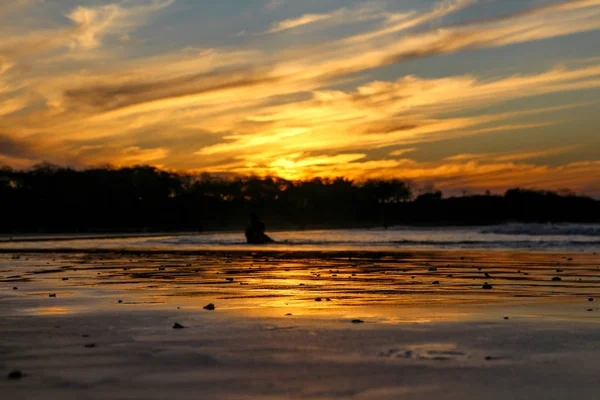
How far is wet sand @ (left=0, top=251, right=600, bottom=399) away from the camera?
25.9 feet

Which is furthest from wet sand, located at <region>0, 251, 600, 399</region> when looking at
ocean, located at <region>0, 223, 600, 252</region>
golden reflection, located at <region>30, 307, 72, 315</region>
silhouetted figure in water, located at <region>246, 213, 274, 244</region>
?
silhouetted figure in water, located at <region>246, 213, 274, 244</region>

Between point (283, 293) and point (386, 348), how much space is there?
8.27 meters

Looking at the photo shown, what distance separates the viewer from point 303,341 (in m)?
10.6

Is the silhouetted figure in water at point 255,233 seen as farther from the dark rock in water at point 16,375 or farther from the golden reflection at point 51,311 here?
the dark rock in water at point 16,375

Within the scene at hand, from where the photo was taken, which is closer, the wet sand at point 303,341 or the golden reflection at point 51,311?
the wet sand at point 303,341

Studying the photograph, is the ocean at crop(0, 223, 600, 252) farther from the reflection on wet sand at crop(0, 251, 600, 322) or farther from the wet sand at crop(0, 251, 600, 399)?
the wet sand at crop(0, 251, 600, 399)

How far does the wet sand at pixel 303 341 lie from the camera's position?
25.9ft

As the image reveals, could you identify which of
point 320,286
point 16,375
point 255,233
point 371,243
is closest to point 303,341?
point 16,375

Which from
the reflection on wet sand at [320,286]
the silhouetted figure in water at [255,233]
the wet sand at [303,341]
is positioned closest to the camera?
the wet sand at [303,341]

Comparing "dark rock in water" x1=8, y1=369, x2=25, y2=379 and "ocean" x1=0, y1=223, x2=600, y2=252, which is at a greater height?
"dark rock in water" x1=8, y1=369, x2=25, y2=379

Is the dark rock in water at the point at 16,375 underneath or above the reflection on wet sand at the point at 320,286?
above

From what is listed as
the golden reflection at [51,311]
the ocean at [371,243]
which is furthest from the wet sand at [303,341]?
the ocean at [371,243]

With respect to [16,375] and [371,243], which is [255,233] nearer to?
[371,243]

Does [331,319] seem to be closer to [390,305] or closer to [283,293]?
[390,305]
